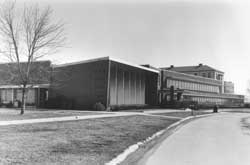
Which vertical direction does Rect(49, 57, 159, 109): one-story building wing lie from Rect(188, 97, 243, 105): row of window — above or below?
above

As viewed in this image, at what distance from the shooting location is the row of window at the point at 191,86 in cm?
5719

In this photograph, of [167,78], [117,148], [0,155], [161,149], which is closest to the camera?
[0,155]

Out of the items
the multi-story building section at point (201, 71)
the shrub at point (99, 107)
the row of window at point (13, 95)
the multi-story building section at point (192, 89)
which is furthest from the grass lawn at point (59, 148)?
the multi-story building section at point (201, 71)

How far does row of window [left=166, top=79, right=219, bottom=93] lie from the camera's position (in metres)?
57.2

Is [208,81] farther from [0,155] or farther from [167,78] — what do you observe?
[0,155]

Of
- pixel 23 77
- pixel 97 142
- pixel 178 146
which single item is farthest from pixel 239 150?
pixel 23 77

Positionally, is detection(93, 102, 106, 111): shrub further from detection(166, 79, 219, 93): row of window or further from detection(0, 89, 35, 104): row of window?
detection(166, 79, 219, 93): row of window

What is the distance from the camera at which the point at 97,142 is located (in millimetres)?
9734

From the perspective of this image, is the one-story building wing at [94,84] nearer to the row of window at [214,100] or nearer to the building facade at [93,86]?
the building facade at [93,86]

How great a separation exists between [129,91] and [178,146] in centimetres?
3164

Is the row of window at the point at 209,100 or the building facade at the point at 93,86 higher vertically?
the building facade at the point at 93,86

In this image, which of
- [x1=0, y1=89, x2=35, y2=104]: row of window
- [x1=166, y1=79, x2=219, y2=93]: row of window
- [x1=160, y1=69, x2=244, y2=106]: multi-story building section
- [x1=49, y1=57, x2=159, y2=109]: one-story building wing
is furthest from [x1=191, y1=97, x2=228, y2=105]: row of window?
[x1=0, y1=89, x2=35, y2=104]: row of window

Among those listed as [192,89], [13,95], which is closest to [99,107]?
[13,95]

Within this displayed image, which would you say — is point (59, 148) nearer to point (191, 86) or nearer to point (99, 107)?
point (99, 107)
